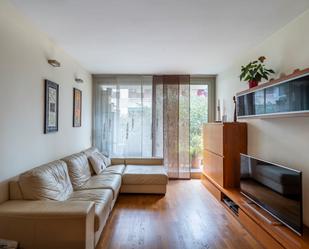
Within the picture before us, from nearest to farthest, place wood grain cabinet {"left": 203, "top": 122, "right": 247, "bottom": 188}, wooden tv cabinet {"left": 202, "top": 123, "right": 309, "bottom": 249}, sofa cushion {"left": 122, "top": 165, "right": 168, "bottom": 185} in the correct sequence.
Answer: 1. wooden tv cabinet {"left": 202, "top": 123, "right": 309, "bottom": 249}
2. wood grain cabinet {"left": 203, "top": 122, "right": 247, "bottom": 188}
3. sofa cushion {"left": 122, "top": 165, "right": 168, "bottom": 185}

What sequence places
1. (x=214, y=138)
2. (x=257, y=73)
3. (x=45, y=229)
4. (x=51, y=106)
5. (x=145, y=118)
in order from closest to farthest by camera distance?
(x=45, y=229) < (x=257, y=73) < (x=51, y=106) < (x=214, y=138) < (x=145, y=118)

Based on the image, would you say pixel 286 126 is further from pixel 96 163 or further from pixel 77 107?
pixel 77 107

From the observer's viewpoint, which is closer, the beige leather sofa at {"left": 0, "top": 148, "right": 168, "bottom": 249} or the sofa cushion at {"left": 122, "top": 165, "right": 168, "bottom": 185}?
the beige leather sofa at {"left": 0, "top": 148, "right": 168, "bottom": 249}

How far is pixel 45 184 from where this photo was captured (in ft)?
8.17

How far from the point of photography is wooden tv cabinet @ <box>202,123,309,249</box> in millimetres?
2275

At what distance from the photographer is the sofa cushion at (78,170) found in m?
3.35

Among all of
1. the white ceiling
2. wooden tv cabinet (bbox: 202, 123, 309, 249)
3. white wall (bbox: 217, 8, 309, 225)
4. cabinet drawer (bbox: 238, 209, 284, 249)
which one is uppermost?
the white ceiling

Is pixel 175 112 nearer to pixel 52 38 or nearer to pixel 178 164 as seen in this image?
pixel 178 164

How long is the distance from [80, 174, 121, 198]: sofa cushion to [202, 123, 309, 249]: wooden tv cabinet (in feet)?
5.64

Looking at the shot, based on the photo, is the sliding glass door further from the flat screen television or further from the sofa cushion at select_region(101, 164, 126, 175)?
the flat screen television

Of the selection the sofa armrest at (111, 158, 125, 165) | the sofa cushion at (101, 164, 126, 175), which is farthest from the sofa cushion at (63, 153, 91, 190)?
the sofa armrest at (111, 158, 125, 165)

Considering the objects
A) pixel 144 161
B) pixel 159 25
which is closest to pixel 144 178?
pixel 144 161

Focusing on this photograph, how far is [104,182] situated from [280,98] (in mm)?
2601

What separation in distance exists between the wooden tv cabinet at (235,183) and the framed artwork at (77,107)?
8.61 ft
